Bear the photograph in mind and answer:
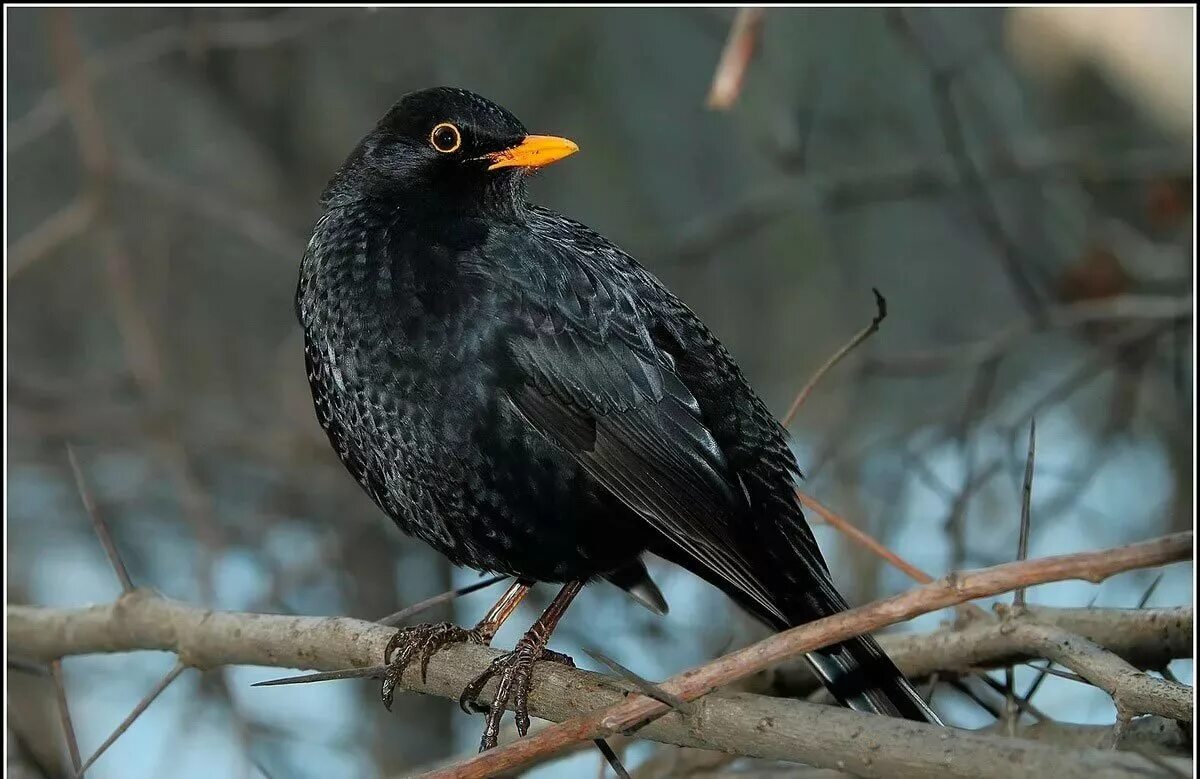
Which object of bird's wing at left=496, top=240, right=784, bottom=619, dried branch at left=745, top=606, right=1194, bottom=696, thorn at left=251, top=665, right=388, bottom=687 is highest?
bird's wing at left=496, top=240, right=784, bottom=619

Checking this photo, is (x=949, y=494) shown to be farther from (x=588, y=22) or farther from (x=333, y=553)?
(x=588, y=22)

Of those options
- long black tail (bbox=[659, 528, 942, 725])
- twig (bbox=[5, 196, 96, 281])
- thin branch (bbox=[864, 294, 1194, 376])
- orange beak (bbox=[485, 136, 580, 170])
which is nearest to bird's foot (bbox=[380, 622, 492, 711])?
long black tail (bbox=[659, 528, 942, 725])

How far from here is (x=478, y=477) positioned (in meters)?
3.12

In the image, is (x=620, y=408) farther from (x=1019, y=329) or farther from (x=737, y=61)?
(x=1019, y=329)

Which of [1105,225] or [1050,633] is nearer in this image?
[1050,633]

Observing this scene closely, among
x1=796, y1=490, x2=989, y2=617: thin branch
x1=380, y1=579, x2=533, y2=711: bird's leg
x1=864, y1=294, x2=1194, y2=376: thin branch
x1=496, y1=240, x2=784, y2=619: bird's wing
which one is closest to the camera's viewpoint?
x1=796, y1=490, x2=989, y2=617: thin branch

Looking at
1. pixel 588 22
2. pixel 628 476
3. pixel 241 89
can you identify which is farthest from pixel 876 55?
pixel 628 476

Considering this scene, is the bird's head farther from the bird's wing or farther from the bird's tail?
the bird's tail

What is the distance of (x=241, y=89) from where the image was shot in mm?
7301

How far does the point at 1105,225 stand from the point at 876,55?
191 cm

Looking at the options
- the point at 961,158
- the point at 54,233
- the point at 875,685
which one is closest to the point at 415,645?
the point at 875,685

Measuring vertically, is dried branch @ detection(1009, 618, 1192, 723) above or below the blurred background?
below

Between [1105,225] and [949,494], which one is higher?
[1105,225]

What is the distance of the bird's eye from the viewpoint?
3.47 m
